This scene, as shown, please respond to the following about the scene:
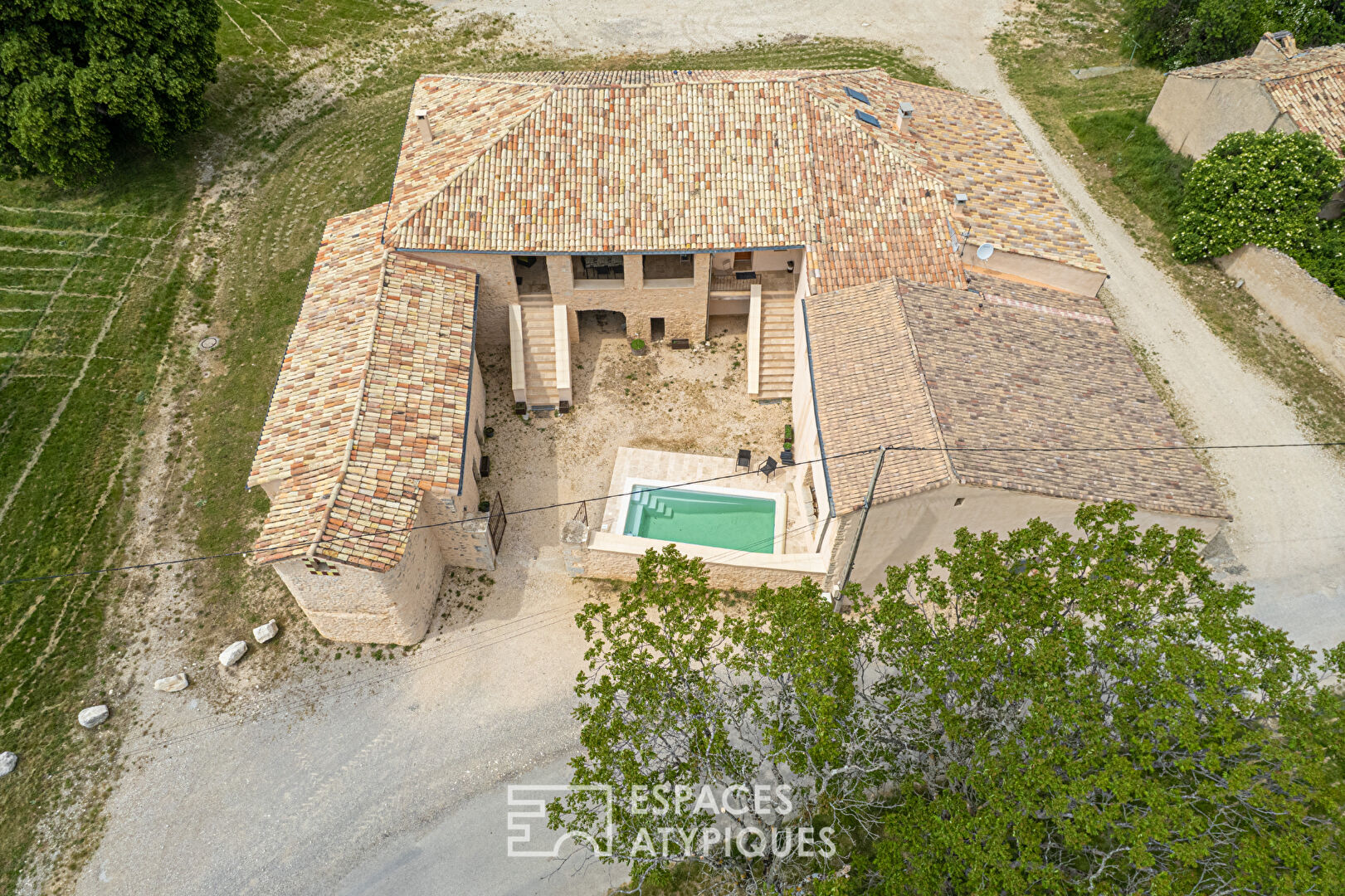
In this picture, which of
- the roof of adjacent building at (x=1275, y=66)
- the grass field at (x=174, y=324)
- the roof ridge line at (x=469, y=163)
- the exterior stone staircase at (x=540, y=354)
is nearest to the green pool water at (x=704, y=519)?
the exterior stone staircase at (x=540, y=354)

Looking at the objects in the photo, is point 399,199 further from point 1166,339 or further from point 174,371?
point 1166,339

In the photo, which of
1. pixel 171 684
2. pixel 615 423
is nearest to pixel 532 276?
pixel 615 423

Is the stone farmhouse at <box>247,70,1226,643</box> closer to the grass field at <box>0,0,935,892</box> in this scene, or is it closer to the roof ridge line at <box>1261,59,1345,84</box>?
the grass field at <box>0,0,935,892</box>

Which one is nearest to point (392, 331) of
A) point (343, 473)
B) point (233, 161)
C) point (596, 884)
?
point (343, 473)

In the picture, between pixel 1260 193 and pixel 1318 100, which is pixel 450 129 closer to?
pixel 1260 193

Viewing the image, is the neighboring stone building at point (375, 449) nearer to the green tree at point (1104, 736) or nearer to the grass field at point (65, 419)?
the grass field at point (65, 419)

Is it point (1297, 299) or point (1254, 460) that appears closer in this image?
point (1254, 460)
